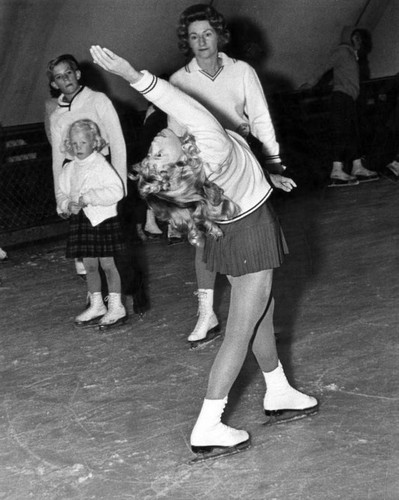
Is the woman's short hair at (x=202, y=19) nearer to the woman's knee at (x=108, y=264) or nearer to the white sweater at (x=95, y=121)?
the white sweater at (x=95, y=121)

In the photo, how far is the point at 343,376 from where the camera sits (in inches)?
144

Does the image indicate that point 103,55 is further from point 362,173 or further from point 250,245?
point 362,173

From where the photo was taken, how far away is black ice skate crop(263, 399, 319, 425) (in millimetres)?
3264

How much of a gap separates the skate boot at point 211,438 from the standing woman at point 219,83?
3.74 feet

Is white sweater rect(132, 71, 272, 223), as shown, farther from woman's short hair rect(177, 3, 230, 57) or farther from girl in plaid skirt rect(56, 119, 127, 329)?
girl in plaid skirt rect(56, 119, 127, 329)

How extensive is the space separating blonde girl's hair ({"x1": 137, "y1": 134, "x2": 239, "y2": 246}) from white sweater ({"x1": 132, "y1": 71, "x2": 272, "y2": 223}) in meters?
0.04

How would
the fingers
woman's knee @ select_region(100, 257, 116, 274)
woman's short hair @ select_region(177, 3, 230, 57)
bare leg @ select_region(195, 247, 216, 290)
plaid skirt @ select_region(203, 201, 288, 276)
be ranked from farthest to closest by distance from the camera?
woman's knee @ select_region(100, 257, 116, 274) → bare leg @ select_region(195, 247, 216, 290) → woman's short hair @ select_region(177, 3, 230, 57) → plaid skirt @ select_region(203, 201, 288, 276) → the fingers

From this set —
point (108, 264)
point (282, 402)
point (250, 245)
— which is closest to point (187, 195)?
point (250, 245)

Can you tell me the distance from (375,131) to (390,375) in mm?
A: 5548

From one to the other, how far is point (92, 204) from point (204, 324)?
0.84m

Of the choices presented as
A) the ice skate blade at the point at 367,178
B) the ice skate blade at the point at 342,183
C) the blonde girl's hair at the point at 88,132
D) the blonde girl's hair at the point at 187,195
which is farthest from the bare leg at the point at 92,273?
the ice skate blade at the point at 367,178

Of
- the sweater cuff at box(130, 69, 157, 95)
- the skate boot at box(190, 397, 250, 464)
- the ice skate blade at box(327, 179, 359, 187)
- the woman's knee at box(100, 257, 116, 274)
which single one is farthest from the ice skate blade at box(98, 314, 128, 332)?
the ice skate blade at box(327, 179, 359, 187)

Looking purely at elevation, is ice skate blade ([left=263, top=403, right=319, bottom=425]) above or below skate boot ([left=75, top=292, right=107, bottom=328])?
below

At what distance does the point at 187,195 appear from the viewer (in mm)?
2701
